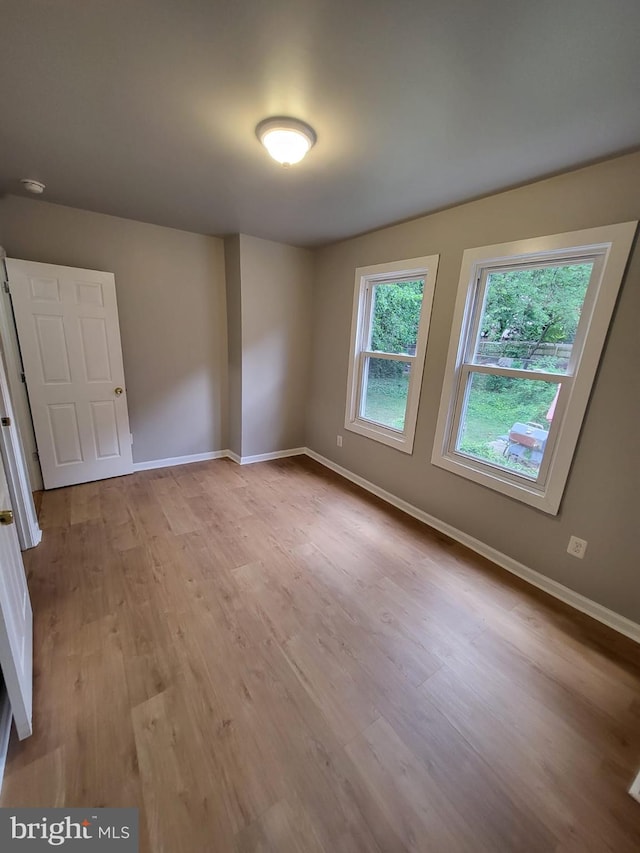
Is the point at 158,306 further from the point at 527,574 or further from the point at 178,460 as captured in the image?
the point at 527,574

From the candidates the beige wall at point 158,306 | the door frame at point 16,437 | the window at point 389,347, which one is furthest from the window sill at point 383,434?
the door frame at point 16,437

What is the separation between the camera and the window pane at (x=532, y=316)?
6.30 ft

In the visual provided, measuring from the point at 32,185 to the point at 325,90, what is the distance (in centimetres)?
222

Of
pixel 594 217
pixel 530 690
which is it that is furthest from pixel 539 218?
pixel 530 690

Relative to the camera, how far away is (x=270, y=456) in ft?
13.1

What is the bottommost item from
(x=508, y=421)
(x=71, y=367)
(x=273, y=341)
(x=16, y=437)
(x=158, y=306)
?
(x=16, y=437)

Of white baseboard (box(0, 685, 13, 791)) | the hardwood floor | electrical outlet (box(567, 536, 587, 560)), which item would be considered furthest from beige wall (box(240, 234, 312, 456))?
electrical outlet (box(567, 536, 587, 560))

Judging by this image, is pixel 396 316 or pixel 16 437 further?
pixel 396 316

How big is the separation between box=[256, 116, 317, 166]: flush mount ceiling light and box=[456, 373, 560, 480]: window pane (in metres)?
1.77

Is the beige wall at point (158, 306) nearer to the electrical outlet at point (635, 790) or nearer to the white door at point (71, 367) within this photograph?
the white door at point (71, 367)

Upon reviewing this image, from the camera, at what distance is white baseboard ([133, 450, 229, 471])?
348 centimetres

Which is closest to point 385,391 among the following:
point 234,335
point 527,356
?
point 527,356

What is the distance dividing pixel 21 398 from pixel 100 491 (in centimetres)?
99

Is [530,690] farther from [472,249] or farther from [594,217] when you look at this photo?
[472,249]
